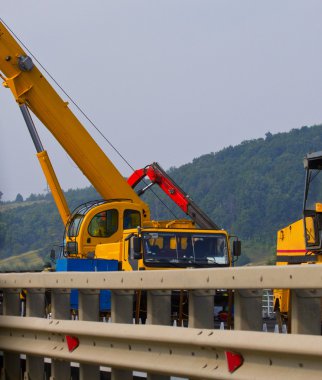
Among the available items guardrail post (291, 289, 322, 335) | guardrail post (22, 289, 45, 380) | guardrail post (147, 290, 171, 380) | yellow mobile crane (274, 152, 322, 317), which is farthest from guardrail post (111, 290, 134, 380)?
yellow mobile crane (274, 152, 322, 317)

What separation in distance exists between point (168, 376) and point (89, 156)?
80.9ft

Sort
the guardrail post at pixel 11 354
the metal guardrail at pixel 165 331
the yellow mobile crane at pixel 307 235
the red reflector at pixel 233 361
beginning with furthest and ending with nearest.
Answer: the yellow mobile crane at pixel 307 235, the guardrail post at pixel 11 354, the red reflector at pixel 233 361, the metal guardrail at pixel 165 331

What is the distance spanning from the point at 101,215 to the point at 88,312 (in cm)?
1998

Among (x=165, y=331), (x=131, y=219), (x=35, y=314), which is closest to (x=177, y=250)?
(x=131, y=219)

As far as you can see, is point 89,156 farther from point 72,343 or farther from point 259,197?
point 259,197

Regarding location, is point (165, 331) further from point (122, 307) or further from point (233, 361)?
point (122, 307)

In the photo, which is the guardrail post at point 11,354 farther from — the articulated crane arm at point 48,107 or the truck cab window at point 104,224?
the articulated crane arm at point 48,107

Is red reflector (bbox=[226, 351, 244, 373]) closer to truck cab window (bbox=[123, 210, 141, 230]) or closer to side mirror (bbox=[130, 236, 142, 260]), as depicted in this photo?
side mirror (bbox=[130, 236, 142, 260])

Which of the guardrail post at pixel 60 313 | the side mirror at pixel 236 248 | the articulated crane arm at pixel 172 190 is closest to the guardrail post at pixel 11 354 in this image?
the guardrail post at pixel 60 313

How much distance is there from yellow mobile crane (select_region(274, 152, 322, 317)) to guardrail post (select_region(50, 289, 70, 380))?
10.4m

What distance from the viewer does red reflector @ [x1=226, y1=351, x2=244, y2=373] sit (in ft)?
20.0

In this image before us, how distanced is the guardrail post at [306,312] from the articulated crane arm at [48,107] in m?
25.7

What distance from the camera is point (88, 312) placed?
7977 mm

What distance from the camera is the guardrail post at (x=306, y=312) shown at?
5811 millimetres
